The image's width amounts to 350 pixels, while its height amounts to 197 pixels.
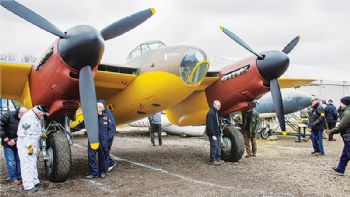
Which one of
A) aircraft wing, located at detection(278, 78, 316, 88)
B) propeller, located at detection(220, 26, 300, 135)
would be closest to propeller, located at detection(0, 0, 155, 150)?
propeller, located at detection(220, 26, 300, 135)

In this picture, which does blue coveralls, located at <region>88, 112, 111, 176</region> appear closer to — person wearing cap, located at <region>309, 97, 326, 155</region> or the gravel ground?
the gravel ground

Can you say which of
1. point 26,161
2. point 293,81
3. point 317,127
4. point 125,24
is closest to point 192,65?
point 125,24

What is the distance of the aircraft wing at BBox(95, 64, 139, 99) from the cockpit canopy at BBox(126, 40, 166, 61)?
88cm

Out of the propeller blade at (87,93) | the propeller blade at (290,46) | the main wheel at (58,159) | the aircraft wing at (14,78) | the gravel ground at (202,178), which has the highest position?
the propeller blade at (290,46)

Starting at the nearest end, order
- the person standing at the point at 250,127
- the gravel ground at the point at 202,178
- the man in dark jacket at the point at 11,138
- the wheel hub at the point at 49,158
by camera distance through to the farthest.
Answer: the gravel ground at the point at 202,178
the man in dark jacket at the point at 11,138
the wheel hub at the point at 49,158
the person standing at the point at 250,127

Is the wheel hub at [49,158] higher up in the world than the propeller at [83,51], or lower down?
lower down

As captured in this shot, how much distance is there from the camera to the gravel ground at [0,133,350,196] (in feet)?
19.9

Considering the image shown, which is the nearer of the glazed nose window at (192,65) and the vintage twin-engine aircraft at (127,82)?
the vintage twin-engine aircraft at (127,82)

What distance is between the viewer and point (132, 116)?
9586 mm

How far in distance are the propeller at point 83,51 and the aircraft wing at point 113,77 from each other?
1314 mm

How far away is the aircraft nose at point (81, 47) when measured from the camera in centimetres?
621

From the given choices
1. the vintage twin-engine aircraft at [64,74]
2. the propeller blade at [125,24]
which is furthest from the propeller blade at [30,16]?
the propeller blade at [125,24]

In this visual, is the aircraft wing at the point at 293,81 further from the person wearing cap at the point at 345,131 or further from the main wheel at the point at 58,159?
the main wheel at the point at 58,159

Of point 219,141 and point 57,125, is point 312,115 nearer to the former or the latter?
point 219,141
